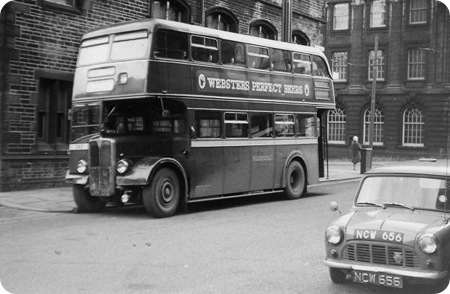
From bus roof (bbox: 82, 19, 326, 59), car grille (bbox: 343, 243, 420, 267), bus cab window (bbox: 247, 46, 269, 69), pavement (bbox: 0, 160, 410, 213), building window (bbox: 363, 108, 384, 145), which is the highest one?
bus roof (bbox: 82, 19, 326, 59)

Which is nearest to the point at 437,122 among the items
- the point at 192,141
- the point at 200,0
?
the point at 200,0

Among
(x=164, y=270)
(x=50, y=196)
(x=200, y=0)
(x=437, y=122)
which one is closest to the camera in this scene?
(x=164, y=270)

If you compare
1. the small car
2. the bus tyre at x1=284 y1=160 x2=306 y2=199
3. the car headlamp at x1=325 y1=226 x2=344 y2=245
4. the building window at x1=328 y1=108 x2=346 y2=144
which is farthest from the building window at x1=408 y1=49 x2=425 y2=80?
the car headlamp at x1=325 y1=226 x2=344 y2=245

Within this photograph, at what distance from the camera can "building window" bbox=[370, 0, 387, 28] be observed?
4159cm

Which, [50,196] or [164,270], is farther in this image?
[50,196]

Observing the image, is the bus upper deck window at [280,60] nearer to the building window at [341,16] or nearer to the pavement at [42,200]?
the pavement at [42,200]

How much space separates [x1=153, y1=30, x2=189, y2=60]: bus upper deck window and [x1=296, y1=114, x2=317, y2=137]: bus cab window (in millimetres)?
4909

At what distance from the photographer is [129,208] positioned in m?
13.5

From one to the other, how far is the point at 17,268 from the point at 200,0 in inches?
639

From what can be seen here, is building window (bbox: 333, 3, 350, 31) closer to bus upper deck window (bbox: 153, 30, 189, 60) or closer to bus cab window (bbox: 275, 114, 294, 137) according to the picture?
bus cab window (bbox: 275, 114, 294, 137)

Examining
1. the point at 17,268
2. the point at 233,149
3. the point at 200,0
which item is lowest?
the point at 17,268

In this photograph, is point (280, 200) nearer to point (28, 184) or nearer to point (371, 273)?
point (28, 184)

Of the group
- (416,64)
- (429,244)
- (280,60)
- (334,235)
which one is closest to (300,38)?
(280,60)

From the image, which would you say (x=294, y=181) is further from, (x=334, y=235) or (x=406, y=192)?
(x=334, y=235)
